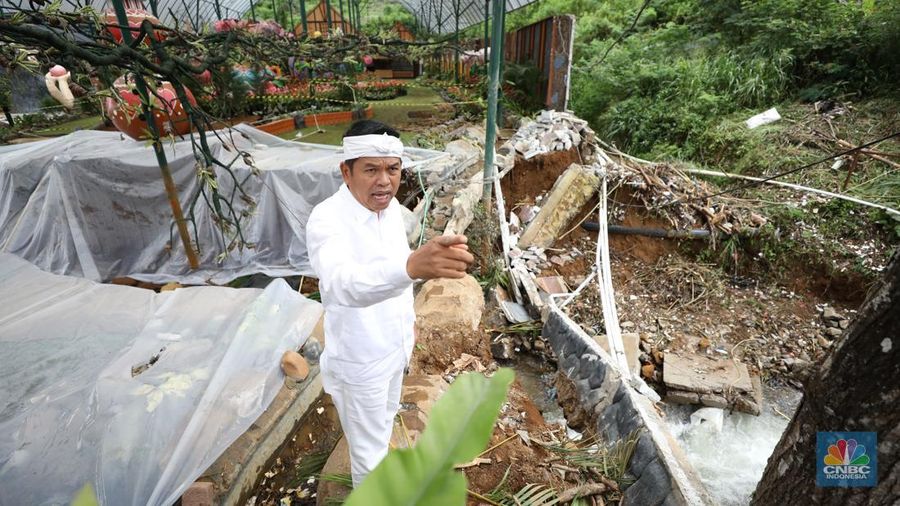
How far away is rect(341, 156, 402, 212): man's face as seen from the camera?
1.61 metres

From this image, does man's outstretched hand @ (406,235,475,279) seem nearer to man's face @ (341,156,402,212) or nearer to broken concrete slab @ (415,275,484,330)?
man's face @ (341,156,402,212)

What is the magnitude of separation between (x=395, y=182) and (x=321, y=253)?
0.42m

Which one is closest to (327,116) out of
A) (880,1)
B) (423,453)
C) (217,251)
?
(217,251)

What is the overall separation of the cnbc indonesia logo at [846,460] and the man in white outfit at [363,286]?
1339 mm

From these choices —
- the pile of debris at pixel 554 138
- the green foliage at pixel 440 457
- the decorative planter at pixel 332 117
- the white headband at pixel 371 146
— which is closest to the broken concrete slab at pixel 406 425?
the white headband at pixel 371 146

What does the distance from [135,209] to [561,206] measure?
489cm

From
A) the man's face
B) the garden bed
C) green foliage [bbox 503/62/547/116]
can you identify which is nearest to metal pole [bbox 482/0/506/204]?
the man's face

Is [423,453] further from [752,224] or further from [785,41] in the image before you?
[785,41]

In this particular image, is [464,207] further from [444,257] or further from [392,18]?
[392,18]

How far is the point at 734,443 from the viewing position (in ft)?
10.3

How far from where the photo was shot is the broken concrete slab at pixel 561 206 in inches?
193

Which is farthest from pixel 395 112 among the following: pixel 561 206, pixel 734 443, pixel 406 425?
pixel 734 443

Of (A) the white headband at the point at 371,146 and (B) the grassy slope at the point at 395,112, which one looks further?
(B) the grassy slope at the point at 395,112

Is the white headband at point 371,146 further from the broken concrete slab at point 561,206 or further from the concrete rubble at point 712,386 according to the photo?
the broken concrete slab at point 561,206
